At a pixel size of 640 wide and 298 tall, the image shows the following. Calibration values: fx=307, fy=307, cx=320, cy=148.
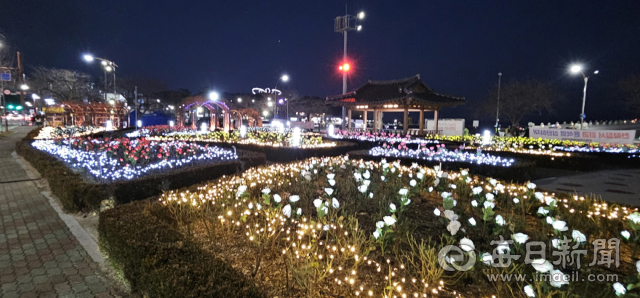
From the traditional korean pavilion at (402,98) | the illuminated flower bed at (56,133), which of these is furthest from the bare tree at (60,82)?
the traditional korean pavilion at (402,98)

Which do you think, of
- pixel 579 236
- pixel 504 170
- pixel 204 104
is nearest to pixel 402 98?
pixel 504 170

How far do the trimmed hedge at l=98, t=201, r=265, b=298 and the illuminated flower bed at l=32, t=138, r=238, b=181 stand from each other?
4.13 metres

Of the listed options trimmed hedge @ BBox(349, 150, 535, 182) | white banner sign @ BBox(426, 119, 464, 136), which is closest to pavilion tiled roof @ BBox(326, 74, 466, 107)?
white banner sign @ BBox(426, 119, 464, 136)

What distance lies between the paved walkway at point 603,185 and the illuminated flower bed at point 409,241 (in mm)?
3632

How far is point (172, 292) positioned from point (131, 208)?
→ 8.94ft

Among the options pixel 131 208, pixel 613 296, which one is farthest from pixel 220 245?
pixel 613 296

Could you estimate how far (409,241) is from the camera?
375 centimetres

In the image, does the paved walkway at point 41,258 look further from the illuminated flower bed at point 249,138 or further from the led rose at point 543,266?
the illuminated flower bed at point 249,138

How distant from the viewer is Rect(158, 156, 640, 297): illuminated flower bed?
2.96 metres

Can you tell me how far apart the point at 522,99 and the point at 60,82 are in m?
61.5

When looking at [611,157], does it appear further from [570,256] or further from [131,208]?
[131,208]

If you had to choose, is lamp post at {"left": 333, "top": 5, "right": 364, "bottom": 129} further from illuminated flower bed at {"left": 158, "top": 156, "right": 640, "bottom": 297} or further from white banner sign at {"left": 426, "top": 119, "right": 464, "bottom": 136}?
illuminated flower bed at {"left": 158, "top": 156, "right": 640, "bottom": 297}

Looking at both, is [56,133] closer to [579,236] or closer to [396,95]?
[396,95]

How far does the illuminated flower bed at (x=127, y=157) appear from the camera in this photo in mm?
8516
